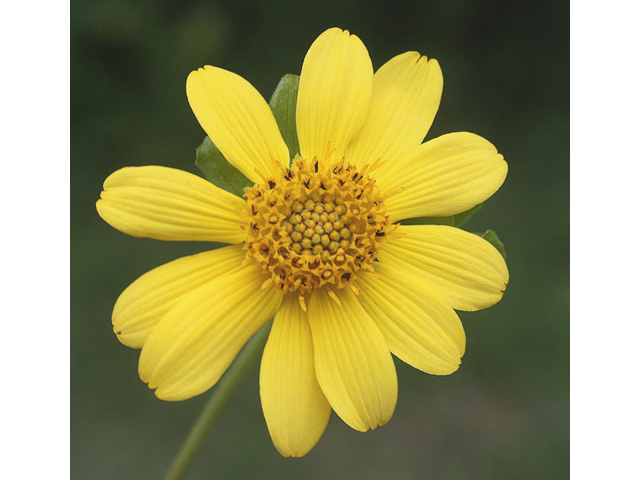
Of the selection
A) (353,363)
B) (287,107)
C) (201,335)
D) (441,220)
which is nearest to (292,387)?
(353,363)

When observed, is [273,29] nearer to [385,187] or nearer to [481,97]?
[481,97]

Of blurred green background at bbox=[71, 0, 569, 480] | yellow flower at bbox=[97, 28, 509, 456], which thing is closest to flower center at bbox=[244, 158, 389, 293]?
yellow flower at bbox=[97, 28, 509, 456]

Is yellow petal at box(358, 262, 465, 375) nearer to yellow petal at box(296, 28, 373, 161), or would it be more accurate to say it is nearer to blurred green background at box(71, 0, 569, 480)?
yellow petal at box(296, 28, 373, 161)

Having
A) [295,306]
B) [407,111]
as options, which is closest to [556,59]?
[407,111]

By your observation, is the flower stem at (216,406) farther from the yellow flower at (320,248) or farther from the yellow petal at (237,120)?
the yellow petal at (237,120)

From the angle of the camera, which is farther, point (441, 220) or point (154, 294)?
A: point (441, 220)

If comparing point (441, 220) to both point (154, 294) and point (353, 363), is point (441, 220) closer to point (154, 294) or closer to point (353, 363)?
point (353, 363)
